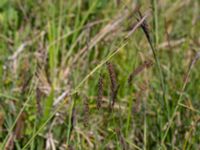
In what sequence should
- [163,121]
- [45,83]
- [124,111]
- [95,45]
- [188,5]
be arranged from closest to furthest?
[163,121] < [124,111] < [45,83] < [95,45] < [188,5]

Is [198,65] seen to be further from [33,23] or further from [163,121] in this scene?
[33,23]

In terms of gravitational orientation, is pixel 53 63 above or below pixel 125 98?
above

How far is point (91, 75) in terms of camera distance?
2055mm

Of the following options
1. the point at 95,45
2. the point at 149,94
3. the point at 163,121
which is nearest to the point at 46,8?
the point at 95,45

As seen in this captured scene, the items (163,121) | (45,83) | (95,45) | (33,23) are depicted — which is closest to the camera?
(163,121)

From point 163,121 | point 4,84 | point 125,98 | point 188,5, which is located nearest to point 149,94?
point 125,98

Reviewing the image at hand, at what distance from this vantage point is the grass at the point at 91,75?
1.70m

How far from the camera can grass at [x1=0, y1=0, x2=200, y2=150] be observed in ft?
5.56

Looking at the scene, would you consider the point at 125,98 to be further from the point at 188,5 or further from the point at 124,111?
the point at 188,5

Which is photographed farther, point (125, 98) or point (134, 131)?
point (125, 98)

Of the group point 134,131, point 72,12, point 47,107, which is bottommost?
point 134,131

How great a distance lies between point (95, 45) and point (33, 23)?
1.06ft

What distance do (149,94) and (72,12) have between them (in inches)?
25.9

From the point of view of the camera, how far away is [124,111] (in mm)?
1875
